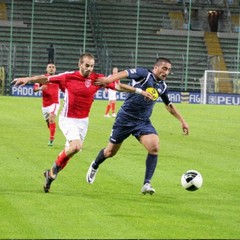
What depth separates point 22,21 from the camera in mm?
60500

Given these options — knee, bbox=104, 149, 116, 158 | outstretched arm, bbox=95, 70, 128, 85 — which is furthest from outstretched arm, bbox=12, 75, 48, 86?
knee, bbox=104, 149, 116, 158

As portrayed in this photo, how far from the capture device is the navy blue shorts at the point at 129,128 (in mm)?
16578

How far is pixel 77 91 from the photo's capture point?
1655 cm

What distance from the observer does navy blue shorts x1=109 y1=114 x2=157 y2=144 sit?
16578 mm

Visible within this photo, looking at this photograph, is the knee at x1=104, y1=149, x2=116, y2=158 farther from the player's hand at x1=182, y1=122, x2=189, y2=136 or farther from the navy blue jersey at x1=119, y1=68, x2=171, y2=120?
the player's hand at x1=182, y1=122, x2=189, y2=136

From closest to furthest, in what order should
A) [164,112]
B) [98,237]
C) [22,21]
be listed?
[98,237]
[164,112]
[22,21]

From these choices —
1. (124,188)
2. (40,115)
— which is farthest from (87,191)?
(40,115)

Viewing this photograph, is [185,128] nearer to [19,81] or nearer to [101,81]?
[101,81]

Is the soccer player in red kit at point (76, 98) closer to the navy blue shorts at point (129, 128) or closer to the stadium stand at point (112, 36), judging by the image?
the navy blue shorts at point (129, 128)

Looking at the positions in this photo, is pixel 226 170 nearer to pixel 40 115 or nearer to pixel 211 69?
pixel 40 115

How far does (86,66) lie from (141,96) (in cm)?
107

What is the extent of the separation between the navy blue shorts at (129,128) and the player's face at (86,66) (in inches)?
39.6

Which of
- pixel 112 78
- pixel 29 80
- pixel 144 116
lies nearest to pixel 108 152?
pixel 144 116

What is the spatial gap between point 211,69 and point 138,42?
15.6 ft
